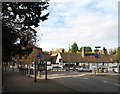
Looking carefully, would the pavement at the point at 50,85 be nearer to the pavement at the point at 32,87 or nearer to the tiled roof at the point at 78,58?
the pavement at the point at 32,87

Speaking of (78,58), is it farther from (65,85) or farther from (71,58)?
(65,85)

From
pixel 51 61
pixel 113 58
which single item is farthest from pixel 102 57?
pixel 51 61

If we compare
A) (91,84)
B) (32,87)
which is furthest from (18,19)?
(91,84)

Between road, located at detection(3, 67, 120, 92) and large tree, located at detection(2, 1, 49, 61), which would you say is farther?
road, located at detection(3, 67, 120, 92)

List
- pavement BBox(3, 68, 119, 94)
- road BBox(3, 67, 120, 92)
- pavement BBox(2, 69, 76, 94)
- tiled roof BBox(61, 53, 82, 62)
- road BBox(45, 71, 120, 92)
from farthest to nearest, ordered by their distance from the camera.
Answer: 1. tiled roof BBox(61, 53, 82, 62)
2. road BBox(45, 71, 120, 92)
3. road BBox(3, 67, 120, 92)
4. pavement BBox(3, 68, 119, 94)
5. pavement BBox(2, 69, 76, 94)

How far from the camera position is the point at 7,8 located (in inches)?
872

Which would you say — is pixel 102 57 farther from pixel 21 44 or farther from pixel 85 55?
pixel 21 44

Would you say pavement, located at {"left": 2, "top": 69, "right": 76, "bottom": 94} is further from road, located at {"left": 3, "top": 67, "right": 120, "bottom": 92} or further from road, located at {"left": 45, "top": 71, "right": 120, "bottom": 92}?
road, located at {"left": 45, "top": 71, "right": 120, "bottom": 92}

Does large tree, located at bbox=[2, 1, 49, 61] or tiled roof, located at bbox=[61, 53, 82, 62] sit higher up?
tiled roof, located at bbox=[61, 53, 82, 62]

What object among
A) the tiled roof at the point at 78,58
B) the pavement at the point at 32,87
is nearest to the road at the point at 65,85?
the pavement at the point at 32,87

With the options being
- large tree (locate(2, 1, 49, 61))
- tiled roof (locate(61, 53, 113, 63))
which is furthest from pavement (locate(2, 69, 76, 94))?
tiled roof (locate(61, 53, 113, 63))

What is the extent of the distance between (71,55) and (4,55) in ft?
337

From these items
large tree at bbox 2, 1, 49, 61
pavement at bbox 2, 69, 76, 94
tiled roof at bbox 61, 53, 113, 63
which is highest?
tiled roof at bbox 61, 53, 113, 63

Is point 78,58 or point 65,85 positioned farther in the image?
point 78,58
